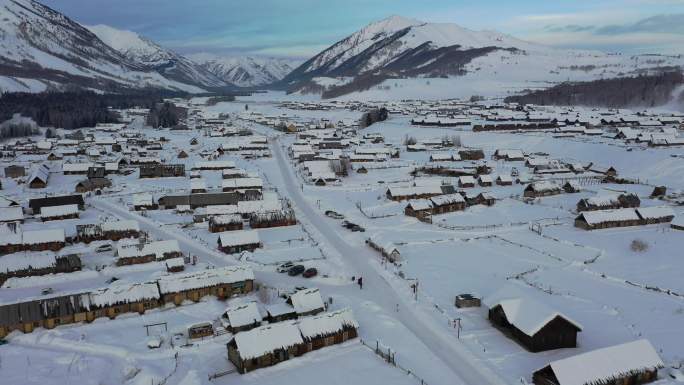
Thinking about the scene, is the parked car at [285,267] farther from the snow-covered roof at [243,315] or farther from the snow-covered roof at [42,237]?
the snow-covered roof at [42,237]

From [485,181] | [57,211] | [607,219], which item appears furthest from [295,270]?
[485,181]

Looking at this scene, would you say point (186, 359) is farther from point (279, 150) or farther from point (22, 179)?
point (279, 150)

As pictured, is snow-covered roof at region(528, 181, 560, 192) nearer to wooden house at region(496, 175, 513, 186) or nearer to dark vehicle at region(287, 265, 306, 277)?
wooden house at region(496, 175, 513, 186)

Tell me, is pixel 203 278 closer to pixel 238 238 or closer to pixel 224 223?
pixel 238 238

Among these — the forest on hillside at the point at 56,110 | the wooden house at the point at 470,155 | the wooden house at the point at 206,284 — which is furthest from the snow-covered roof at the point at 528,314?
the forest on hillside at the point at 56,110

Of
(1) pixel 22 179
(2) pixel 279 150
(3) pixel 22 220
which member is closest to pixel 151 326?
(3) pixel 22 220

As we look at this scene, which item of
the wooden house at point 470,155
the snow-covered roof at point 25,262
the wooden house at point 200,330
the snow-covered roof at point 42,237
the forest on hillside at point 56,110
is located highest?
the forest on hillside at point 56,110
